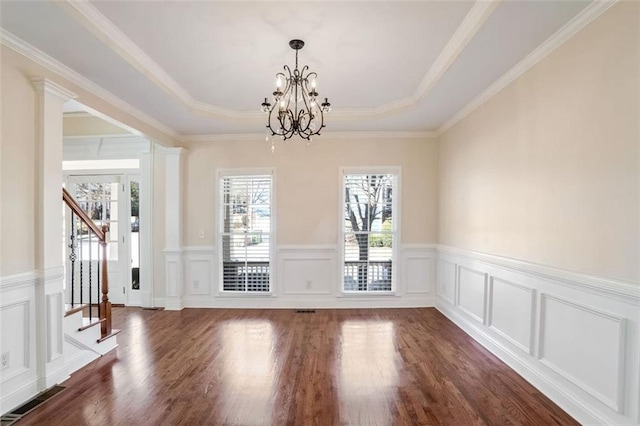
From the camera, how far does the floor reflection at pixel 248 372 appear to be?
2299mm

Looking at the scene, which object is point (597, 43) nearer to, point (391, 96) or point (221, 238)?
point (391, 96)

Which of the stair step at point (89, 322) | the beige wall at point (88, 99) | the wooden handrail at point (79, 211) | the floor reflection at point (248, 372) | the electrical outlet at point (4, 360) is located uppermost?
the beige wall at point (88, 99)

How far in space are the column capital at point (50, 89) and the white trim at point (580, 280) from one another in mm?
4371

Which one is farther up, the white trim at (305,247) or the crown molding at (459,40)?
the crown molding at (459,40)

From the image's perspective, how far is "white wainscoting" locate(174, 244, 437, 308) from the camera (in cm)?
493

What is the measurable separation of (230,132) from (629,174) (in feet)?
15.0

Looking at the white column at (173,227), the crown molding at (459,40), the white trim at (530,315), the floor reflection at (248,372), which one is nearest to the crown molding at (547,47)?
the crown molding at (459,40)

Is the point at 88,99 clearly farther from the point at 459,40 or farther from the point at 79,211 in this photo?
the point at 459,40

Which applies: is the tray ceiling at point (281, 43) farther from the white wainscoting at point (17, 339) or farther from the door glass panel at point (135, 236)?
the white wainscoting at point (17, 339)

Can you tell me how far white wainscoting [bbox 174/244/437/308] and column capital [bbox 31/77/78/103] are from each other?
2.98m

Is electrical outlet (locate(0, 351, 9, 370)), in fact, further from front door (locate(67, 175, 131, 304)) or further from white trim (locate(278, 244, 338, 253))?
white trim (locate(278, 244, 338, 253))

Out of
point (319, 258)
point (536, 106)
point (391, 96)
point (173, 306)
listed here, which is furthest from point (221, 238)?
point (536, 106)

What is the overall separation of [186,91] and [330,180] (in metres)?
2.35

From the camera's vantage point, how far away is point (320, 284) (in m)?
4.95
